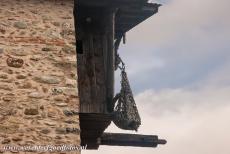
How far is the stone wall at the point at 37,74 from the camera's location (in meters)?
5.23

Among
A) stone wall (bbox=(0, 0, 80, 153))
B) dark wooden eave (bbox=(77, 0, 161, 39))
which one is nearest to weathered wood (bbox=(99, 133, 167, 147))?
dark wooden eave (bbox=(77, 0, 161, 39))

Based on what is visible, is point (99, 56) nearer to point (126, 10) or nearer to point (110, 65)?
point (110, 65)

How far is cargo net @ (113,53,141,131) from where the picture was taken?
22.8 ft

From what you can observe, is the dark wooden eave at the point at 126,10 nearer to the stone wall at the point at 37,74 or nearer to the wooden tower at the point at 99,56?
the wooden tower at the point at 99,56

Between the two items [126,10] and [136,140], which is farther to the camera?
[136,140]

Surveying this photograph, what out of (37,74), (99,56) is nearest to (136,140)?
(99,56)

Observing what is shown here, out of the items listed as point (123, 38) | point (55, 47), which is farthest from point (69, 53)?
point (123, 38)

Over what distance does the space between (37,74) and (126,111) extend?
1909 millimetres

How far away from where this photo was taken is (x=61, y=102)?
552 cm

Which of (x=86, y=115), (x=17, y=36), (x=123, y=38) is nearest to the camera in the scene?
(x=17, y=36)

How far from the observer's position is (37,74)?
222 inches

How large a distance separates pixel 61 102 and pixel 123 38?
2955 mm

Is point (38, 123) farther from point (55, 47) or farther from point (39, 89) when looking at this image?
point (55, 47)

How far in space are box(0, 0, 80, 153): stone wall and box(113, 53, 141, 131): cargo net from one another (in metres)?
1.50
